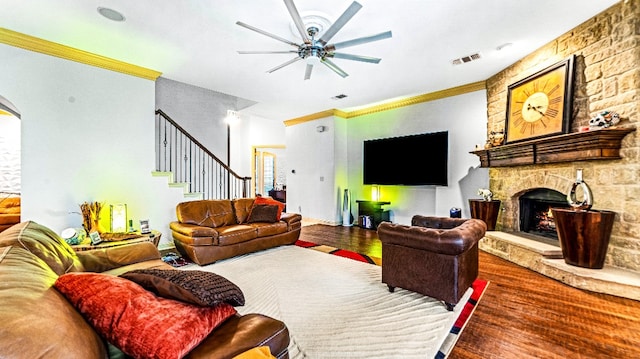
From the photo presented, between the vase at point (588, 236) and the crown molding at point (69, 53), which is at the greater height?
the crown molding at point (69, 53)

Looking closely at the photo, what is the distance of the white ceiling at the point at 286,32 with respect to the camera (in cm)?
277

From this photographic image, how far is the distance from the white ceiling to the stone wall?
20 cm

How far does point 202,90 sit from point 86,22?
2353mm

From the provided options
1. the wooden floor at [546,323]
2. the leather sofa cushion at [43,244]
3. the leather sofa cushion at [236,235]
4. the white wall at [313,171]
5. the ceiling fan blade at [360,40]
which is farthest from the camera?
the white wall at [313,171]

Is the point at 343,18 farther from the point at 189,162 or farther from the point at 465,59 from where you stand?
the point at 189,162

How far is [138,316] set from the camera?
0.95 metres

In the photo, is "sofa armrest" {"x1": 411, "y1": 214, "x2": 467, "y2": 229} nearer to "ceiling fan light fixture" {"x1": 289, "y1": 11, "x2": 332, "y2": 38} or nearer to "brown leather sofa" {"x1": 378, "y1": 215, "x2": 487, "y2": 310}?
"brown leather sofa" {"x1": 378, "y1": 215, "x2": 487, "y2": 310}

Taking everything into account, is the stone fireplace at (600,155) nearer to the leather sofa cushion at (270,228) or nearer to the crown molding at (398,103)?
the crown molding at (398,103)

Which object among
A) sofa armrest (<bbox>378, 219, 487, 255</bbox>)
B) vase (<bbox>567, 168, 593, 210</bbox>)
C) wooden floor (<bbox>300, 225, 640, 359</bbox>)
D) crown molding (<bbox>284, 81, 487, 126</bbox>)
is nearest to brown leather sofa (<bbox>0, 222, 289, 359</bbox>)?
wooden floor (<bbox>300, 225, 640, 359</bbox>)

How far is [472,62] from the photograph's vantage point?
4.08 m

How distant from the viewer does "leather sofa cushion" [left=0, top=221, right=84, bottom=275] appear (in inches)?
57.7

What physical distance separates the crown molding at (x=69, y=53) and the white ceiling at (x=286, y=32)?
0.11m

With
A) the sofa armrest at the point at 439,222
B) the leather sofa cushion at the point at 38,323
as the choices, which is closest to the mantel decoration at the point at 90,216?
the leather sofa cushion at the point at 38,323

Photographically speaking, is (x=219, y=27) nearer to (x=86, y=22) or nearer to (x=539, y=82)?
(x=86, y=22)
